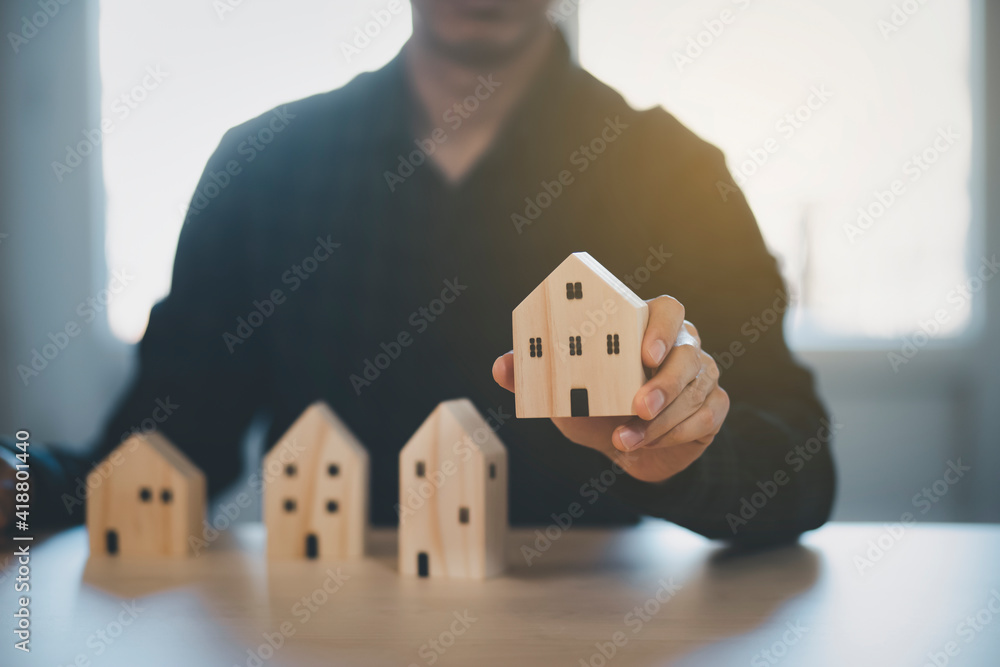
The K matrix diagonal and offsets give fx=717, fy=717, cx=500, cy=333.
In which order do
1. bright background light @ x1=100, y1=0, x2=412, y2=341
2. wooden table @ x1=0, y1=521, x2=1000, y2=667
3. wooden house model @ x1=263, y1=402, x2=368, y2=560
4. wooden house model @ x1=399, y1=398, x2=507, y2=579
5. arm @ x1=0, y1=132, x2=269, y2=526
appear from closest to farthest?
wooden table @ x1=0, y1=521, x2=1000, y2=667
wooden house model @ x1=399, y1=398, x2=507, y2=579
wooden house model @ x1=263, y1=402, x2=368, y2=560
arm @ x1=0, y1=132, x2=269, y2=526
bright background light @ x1=100, y1=0, x2=412, y2=341

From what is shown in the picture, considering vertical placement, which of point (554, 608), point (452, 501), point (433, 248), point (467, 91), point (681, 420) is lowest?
point (554, 608)

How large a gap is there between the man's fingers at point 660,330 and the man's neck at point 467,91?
1.16 meters

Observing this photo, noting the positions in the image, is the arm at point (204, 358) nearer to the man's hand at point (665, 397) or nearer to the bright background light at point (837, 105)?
the man's hand at point (665, 397)

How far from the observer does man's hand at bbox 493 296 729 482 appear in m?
0.85

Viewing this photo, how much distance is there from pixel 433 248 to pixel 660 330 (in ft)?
3.51

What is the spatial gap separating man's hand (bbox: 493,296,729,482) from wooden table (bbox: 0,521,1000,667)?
8.2 inches

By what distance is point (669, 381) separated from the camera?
85 cm

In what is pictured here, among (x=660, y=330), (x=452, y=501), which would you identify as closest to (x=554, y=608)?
(x=452, y=501)

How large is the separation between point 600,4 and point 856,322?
1489 mm

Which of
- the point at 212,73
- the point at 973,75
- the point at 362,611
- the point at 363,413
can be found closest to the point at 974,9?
the point at 973,75

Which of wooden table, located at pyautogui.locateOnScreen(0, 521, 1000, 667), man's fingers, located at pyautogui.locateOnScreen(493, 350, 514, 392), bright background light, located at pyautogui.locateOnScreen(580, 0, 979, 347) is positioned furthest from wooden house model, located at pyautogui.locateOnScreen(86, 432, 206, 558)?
bright background light, located at pyautogui.locateOnScreen(580, 0, 979, 347)

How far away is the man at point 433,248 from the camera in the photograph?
70.6 inches

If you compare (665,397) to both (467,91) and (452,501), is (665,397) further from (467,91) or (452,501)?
(467,91)

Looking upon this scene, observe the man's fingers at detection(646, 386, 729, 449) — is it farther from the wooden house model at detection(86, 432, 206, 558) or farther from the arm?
the arm
